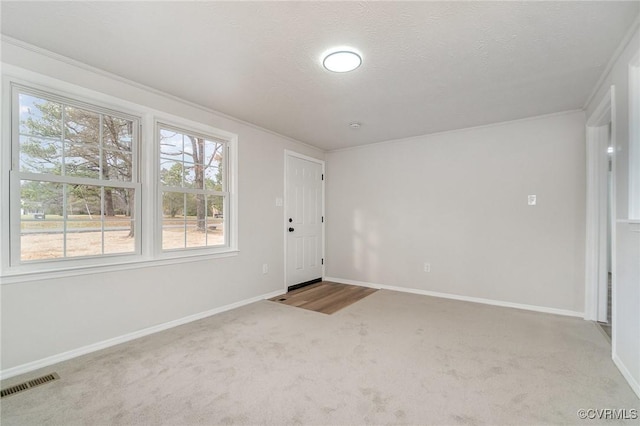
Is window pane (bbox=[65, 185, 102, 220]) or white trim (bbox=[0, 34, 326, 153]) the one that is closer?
white trim (bbox=[0, 34, 326, 153])

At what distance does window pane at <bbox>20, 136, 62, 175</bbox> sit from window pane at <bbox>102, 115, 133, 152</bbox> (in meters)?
0.35

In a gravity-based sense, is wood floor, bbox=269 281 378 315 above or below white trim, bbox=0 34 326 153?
below

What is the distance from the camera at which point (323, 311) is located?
3502 mm

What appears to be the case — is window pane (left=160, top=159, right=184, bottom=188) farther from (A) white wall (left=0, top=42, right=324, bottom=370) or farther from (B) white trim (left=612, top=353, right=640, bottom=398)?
(B) white trim (left=612, top=353, right=640, bottom=398)

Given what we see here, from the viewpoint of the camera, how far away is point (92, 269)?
247 cm

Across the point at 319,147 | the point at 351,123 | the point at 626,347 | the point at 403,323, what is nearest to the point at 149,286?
the point at 403,323

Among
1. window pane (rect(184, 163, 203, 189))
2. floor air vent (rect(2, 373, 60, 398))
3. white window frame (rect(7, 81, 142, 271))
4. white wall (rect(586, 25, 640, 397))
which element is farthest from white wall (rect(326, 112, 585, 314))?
floor air vent (rect(2, 373, 60, 398))

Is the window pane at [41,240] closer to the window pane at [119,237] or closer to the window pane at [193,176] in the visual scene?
the window pane at [119,237]

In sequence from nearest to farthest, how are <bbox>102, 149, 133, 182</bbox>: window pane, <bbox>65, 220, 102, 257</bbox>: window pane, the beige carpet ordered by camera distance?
1. the beige carpet
2. <bbox>65, 220, 102, 257</bbox>: window pane
3. <bbox>102, 149, 133, 182</bbox>: window pane

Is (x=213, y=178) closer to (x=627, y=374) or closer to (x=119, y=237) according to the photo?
(x=119, y=237)

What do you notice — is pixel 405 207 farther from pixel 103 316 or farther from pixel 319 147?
pixel 103 316

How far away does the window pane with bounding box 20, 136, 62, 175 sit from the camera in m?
2.20

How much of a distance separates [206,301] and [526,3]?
373 cm

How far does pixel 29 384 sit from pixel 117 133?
2044 mm
